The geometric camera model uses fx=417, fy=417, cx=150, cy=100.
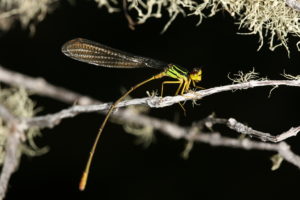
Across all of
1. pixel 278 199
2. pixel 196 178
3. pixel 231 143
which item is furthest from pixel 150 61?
pixel 278 199

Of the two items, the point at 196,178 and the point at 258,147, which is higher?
the point at 258,147

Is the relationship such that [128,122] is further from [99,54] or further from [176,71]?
[176,71]

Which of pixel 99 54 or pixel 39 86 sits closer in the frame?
pixel 99 54

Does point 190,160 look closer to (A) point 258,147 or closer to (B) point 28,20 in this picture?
(A) point 258,147

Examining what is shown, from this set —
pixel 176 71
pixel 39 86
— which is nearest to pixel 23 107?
pixel 39 86

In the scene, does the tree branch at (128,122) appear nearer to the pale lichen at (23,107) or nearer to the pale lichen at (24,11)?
the pale lichen at (23,107)
